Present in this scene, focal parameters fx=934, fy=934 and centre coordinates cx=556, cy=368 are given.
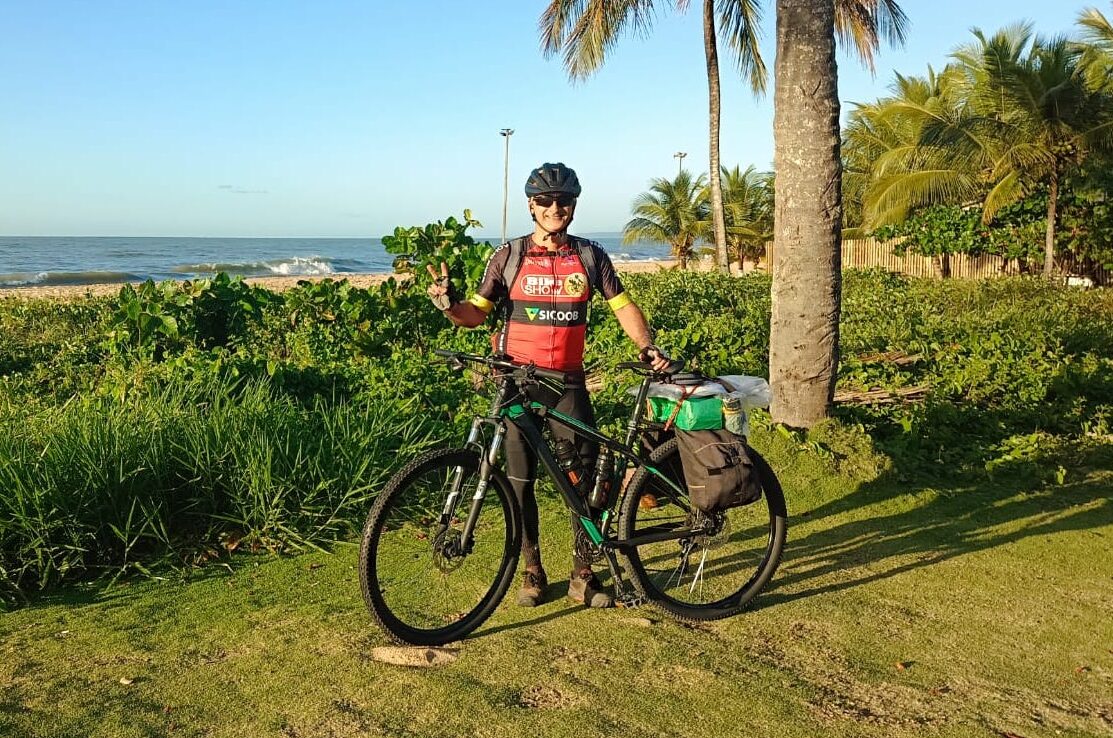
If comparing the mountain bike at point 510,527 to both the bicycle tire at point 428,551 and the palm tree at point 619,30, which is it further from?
the palm tree at point 619,30

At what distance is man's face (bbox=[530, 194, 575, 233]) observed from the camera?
13.3 feet

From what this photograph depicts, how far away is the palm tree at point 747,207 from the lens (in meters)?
37.5

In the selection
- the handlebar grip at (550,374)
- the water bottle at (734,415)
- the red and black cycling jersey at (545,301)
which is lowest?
the water bottle at (734,415)

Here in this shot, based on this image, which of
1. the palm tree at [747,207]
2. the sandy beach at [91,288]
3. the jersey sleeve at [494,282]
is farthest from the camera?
the palm tree at [747,207]

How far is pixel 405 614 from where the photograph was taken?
3.89 m

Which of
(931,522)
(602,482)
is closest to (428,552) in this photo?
(602,482)

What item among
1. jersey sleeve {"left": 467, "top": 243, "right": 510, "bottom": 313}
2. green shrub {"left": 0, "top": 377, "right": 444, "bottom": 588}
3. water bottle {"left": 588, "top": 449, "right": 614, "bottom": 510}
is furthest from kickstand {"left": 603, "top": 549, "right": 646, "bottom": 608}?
green shrub {"left": 0, "top": 377, "right": 444, "bottom": 588}

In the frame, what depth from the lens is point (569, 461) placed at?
4.09m

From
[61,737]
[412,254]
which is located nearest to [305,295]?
[412,254]

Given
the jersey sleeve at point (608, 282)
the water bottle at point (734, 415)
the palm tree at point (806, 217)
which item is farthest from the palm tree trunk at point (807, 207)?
the jersey sleeve at point (608, 282)

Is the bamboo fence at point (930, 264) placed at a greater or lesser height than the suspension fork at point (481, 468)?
greater

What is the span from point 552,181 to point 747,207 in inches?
1392

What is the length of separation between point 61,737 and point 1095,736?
3390 mm

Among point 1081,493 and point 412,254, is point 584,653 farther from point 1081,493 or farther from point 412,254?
point 412,254
